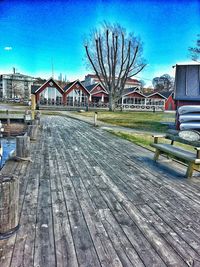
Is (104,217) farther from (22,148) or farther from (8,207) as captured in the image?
(22,148)

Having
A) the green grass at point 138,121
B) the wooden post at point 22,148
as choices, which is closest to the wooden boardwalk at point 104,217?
the wooden post at point 22,148

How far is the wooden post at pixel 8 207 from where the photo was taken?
2.50 meters

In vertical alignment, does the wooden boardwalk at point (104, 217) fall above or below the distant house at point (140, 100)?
below

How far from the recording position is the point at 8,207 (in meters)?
2.54

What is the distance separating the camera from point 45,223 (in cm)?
279

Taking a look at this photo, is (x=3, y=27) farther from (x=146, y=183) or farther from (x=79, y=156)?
(x=79, y=156)

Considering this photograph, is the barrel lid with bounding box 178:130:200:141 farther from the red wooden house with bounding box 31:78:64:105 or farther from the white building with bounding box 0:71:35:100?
the white building with bounding box 0:71:35:100

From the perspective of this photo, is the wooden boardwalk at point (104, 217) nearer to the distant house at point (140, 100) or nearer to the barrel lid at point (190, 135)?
the barrel lid at point (190, 135)

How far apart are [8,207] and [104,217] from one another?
114 cm

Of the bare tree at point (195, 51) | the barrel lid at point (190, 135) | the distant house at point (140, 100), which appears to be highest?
the bare tree at point (195, 51)

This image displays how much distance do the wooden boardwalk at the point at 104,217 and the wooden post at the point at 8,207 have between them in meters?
0.11

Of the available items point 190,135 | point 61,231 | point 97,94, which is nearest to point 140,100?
point 97,94

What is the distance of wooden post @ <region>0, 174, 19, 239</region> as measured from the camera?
250 cm

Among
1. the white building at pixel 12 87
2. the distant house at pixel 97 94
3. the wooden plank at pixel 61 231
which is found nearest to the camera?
the wooden plank at pixel 61 231
